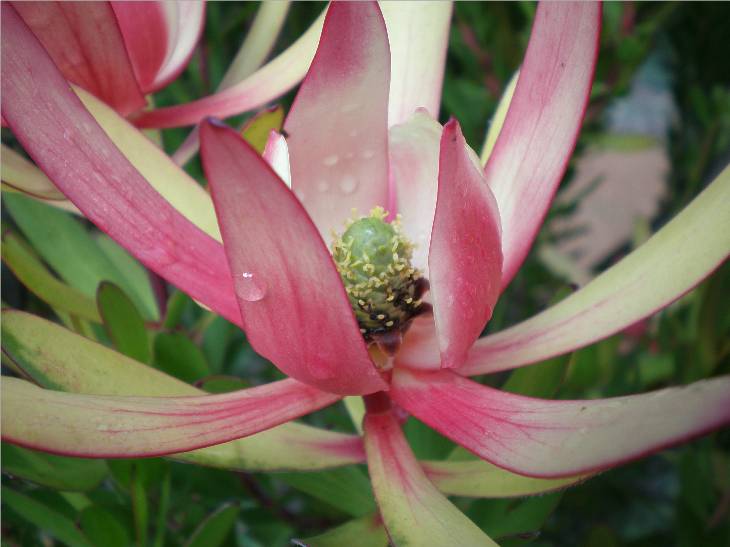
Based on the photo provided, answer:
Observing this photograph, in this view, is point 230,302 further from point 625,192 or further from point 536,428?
point 625,192

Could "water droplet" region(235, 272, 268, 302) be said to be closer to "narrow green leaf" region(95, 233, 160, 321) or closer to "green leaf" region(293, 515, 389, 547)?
"green leaf" region(293, 515, 389, 547)

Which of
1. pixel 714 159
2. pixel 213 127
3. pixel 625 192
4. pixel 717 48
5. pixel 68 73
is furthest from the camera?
pixel 625 192

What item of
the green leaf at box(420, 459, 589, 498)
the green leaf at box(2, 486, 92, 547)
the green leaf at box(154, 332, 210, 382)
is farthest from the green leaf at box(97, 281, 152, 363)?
the green leaf at box(420, 459, 589, 498)

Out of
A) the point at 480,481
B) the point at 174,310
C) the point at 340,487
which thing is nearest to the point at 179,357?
the point at 174,310

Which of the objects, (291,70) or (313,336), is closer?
(313,336)

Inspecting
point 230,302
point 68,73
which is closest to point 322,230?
point 230,302

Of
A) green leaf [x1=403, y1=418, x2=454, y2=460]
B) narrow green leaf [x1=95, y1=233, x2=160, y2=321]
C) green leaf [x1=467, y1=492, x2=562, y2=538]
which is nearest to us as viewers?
green leaf [x1=467, y1=492, x2=562, y2=538]

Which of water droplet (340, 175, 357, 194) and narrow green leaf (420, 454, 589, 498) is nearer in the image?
narrow green leaf (420, 454, 589, 498)
